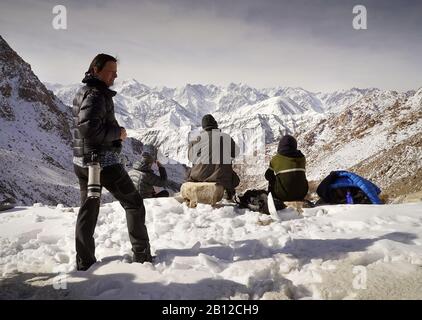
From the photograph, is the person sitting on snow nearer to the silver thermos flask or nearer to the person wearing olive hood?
the person wearing olive hood

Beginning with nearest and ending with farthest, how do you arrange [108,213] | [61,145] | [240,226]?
1. [240,226]
2. [108,213]
3. [61,145]

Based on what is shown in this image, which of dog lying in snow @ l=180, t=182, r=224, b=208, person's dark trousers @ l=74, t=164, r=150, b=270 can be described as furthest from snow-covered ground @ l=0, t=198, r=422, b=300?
dog lying in snow @ l=180, t=182, r=224, b=208

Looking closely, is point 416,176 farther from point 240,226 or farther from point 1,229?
point 1,229

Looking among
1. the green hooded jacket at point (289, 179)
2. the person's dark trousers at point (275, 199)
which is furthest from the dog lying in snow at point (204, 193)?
the green hooded jacket at point (289, 179)

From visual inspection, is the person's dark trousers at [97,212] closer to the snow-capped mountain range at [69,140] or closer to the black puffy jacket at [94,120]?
the black puffy jacket at [94,120]

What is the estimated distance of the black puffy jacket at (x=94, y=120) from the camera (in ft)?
14.8

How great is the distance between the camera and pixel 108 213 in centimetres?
826

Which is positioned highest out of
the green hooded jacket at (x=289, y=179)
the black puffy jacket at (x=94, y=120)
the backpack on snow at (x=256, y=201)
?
the black puffy jacket at (x=94, y=120)

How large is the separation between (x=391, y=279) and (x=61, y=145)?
80246 millimetres

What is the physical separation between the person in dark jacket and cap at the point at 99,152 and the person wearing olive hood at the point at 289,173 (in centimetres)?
422

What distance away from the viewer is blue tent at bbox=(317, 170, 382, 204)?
29.2 ft

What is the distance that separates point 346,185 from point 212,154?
361cm

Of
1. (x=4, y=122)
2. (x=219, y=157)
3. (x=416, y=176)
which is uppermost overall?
(x=4, y=122)
